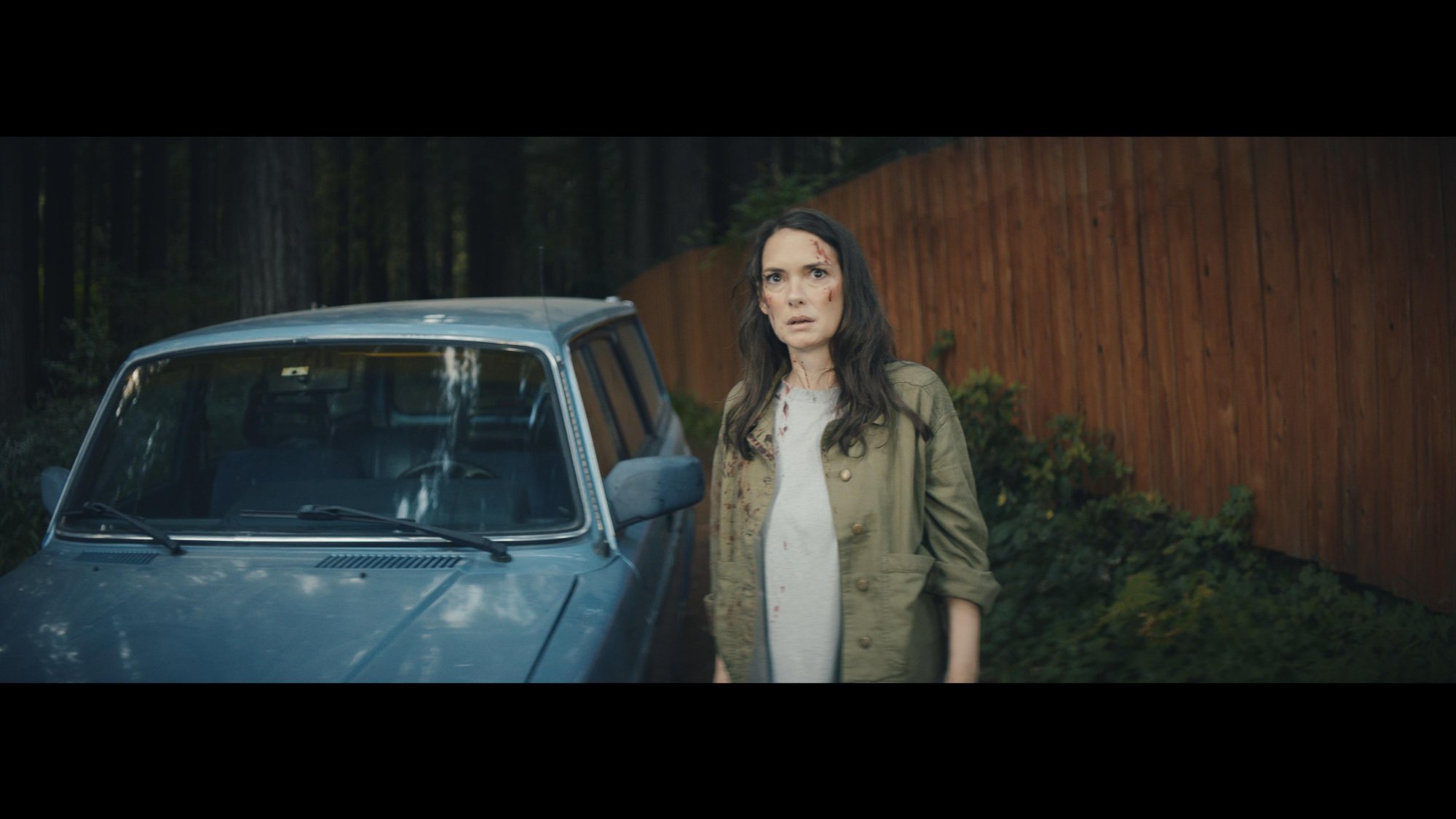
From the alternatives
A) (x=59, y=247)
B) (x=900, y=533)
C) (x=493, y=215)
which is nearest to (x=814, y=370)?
(x=900, y=533)

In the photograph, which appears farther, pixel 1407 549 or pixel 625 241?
pixel 625 241

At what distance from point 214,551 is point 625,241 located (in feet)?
80.1

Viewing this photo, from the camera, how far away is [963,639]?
6.92 ft

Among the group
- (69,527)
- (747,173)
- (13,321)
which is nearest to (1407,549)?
(69,527)

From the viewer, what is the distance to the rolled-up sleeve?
2.09 meters

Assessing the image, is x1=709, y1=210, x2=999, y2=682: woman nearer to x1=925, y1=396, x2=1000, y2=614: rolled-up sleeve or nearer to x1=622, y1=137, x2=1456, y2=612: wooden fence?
x1=925, y1=396, x2=1000, y2=614: rolled-up sleeve

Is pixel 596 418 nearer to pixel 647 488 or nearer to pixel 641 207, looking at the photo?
pixel 647 488

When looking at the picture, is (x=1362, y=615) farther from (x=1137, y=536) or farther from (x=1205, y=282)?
(x=1205, y=282)

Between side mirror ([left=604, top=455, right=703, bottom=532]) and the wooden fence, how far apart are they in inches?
17.2

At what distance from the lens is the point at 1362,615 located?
13.1ft

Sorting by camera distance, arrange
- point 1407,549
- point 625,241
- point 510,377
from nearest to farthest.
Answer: point 510,377, point 1407,549, point 625,241

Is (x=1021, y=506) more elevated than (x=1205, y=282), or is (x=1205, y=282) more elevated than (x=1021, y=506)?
(x=1205, y=282)

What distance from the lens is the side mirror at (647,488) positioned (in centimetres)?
294
